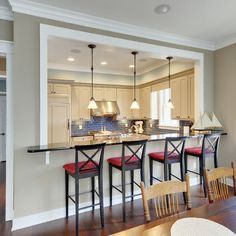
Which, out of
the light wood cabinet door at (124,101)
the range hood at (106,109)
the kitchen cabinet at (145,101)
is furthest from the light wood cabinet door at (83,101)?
the kitchen cabinet at (145,101)

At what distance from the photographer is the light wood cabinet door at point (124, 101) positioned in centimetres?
656

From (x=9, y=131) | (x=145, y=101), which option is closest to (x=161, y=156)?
(x=9, y=131)

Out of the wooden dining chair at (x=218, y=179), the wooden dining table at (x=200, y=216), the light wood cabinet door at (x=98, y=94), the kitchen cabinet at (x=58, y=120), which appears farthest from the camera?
the light wood cabinet door at (x=98, y=94)

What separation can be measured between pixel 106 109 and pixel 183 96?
235cm

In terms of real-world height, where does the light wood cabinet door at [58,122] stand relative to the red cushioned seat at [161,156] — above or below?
above

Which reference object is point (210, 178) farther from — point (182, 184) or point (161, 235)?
point (161, 235)

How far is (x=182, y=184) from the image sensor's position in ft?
5.12

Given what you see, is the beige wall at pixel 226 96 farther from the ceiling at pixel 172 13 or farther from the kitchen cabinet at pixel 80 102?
the kitchen cabinet at pixel 80 102

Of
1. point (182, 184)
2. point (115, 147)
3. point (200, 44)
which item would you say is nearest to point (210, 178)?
point (182, 184)

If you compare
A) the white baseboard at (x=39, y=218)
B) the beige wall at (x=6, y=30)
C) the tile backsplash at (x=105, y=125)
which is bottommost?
the white baseboard at (x=39, y=218)

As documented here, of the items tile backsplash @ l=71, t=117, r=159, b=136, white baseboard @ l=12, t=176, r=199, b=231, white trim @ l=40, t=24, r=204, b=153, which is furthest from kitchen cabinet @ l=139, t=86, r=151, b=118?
white baseboard @ l=12, t=176, r=199, b=231

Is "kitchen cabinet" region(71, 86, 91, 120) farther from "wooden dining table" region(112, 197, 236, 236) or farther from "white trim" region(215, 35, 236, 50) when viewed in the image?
"wooden dining table" region(112, 197, 236, 236)

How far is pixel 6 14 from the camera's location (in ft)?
8.87

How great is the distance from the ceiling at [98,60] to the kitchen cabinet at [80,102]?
62cm
